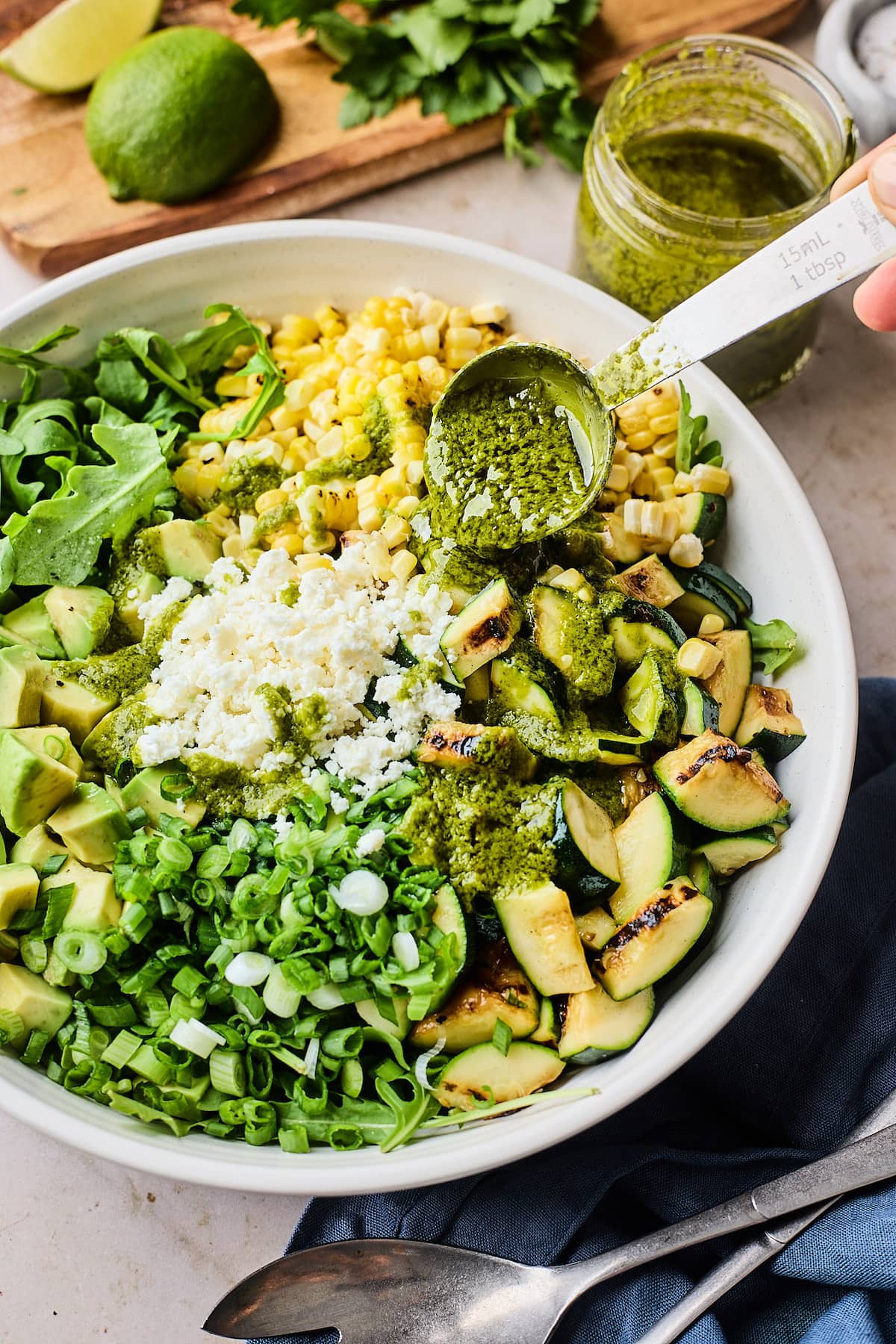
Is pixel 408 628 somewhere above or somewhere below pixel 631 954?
above

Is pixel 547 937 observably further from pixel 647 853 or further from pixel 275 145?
pixel 275 145

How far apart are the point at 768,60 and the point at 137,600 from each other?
2287 mm

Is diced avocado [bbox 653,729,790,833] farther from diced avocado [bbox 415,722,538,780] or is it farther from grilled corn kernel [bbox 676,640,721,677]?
diced avocado [bbox 415,722,538,780]

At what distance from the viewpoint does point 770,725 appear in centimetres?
246

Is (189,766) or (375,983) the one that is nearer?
(375,983)

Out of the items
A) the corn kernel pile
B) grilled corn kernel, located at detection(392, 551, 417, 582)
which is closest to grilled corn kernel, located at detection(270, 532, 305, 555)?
the corn kernel pile

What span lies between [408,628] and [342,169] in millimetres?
1821

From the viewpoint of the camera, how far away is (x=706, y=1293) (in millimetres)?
2293

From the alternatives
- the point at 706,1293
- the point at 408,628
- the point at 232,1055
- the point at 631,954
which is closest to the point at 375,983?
the point at 232,1055

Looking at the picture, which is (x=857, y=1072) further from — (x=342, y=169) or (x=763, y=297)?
(x=342, y=169)

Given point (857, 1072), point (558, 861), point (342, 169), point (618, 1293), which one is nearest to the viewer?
point (558, 861)

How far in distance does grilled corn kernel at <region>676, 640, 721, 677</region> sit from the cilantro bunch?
1.88 metres

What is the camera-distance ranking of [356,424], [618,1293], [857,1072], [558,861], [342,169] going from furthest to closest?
[342,169] → [356,424] → [857,1072] → [618,1293] → [558,861]

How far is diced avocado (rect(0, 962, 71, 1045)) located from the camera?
2209mm
